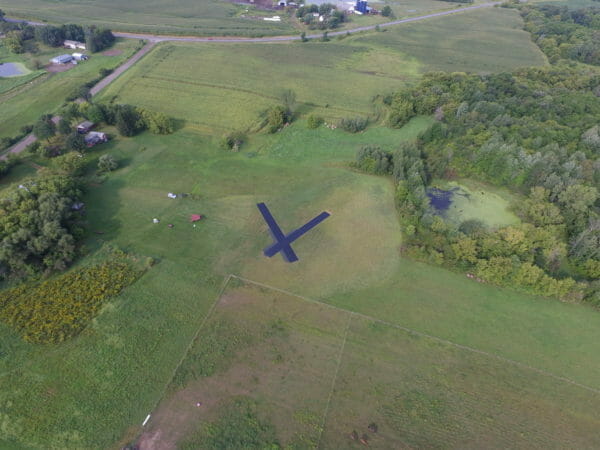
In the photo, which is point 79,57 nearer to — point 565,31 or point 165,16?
point 165,16

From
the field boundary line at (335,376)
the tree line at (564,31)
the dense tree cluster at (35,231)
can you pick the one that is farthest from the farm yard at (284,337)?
the tree line at (564,31)

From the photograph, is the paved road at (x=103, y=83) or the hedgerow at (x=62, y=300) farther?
the paved road at (x=103, y=83)

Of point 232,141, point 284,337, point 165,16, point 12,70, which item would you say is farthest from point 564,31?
point 12,70

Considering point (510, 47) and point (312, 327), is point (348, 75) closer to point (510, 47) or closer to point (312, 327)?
point (510, 47)

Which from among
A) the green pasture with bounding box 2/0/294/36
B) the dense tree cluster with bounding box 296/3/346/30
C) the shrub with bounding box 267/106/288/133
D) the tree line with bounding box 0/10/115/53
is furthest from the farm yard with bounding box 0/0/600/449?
the dense tree cluster with bounding box 296/3/346/30

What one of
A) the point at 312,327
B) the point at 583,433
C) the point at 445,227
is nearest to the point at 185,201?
the point at 312,327

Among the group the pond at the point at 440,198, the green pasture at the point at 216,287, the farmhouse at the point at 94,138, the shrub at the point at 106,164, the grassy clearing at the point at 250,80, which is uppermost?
the grassy clearing at the point at 250,80

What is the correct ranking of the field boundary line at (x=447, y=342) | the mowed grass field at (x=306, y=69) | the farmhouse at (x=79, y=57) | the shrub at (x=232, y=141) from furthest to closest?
the farmhouse at (x=79, y=57)
the mowed grass field at (x=306, y=69)
the shrub at (x=232, y=141)
the field boundary line at (x=447, y=342)

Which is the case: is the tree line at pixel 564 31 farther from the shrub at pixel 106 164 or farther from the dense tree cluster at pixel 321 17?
the shrub at pixel 106 164
